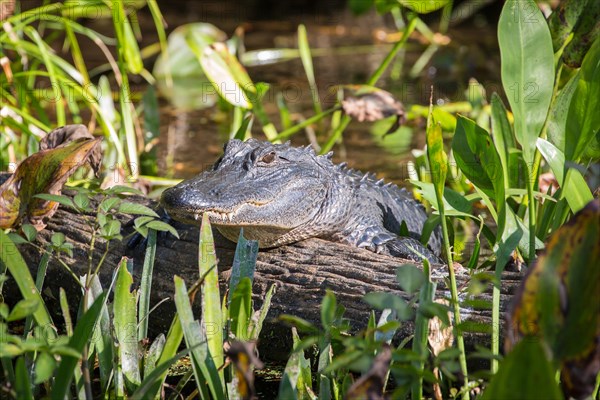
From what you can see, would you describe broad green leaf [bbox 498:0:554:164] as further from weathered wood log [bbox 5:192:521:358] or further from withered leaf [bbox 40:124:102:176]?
withered leaf [bbox 40:124:102:176]

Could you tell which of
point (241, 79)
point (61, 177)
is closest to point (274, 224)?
point (61, 177)

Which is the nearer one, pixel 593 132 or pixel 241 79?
pixel 593 132

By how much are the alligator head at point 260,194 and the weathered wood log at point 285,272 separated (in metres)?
0.11

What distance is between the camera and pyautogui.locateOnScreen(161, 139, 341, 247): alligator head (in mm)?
3025

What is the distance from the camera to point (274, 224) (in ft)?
10.8

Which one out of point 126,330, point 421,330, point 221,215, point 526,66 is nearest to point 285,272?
point 221,215

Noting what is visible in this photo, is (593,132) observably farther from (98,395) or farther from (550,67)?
(98,395)

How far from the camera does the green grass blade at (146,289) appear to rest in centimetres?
268

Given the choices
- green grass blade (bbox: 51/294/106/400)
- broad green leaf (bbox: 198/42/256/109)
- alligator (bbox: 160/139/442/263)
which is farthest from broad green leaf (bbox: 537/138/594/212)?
broad green leaf (bbox: 198/42/256/109)

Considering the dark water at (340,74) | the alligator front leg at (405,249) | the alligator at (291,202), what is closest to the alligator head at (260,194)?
the alligator at (291,202)

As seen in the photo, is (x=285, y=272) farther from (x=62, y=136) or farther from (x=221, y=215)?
(x=62, y=136)

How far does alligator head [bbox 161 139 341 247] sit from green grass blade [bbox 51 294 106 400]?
2.60 feet

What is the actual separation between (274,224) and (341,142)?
318 centimetres

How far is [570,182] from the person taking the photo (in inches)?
112
